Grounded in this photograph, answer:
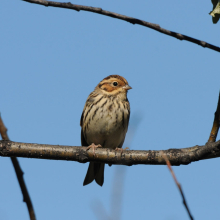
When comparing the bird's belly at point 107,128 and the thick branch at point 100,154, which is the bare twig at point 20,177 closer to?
the thick branch at point 100,154

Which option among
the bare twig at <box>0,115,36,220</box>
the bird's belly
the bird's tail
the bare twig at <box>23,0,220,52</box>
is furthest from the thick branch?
the bird's tail

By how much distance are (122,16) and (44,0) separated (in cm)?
65

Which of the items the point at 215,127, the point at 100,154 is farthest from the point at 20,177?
the point at 100,154

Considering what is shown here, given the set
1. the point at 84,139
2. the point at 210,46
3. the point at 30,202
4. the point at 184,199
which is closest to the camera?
the point at 184,199

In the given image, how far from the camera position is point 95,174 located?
28.2 ft

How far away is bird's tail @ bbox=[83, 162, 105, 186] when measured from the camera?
8508mm

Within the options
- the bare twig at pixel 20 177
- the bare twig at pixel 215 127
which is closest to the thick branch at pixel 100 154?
the bare twig at pixel 215 127

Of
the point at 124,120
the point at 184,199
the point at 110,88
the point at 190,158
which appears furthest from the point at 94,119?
the point at 184,199

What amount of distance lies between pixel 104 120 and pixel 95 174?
4.17 feet

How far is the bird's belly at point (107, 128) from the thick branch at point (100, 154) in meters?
2.24

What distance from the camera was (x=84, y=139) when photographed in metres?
9.27

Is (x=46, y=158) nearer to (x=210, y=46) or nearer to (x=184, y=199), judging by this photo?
(x=210, y=46)

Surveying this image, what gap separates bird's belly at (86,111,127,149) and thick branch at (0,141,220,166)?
224 centimetres

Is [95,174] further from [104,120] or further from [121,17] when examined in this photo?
[121,17]
